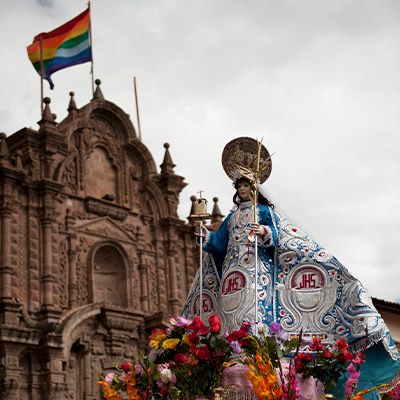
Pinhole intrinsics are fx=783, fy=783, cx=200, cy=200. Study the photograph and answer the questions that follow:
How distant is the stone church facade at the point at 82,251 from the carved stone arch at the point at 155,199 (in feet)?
0.09

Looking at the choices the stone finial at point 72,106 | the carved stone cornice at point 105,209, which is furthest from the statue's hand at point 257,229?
the stone finial at point 72,106

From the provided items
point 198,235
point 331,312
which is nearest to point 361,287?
point 331,312

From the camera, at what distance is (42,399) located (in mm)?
17359

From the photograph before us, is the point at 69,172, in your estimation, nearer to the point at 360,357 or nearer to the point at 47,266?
the point at 47,266

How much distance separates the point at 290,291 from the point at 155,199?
51.8ft

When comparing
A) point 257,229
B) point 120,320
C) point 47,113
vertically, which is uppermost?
point 47,113

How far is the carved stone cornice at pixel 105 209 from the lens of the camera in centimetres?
2045

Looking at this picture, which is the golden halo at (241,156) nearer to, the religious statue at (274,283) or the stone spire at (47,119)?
the religious statue at (274,283)

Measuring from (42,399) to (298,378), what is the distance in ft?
40.9

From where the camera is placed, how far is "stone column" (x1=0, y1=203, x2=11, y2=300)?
17.9 metres

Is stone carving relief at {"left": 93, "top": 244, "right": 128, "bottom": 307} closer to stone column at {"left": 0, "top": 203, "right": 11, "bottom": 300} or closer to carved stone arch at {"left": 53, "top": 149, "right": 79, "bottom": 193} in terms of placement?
carved stone arch at {"left": 53, "top": 149, "right": 79, "bottom": 193}

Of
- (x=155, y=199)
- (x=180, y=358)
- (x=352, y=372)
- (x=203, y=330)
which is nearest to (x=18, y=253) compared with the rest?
(x=155, y=199)

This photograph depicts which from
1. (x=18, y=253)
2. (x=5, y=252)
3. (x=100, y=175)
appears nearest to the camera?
(x=5, y=252)

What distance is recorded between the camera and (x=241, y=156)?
761cm
